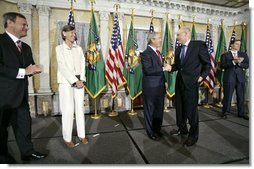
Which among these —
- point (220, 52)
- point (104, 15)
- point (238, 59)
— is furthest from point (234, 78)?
point (104, 15)

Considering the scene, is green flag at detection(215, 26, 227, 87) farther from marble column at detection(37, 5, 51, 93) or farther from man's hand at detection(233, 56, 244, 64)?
marble column at detection(37, 5, 51, 93)

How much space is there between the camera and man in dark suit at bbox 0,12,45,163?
1767mm

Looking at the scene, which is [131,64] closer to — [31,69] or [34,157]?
[31,69]

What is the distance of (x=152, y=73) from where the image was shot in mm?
2453

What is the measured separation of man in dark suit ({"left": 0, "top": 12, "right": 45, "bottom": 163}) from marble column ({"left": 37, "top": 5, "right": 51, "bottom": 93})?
232 centimetres

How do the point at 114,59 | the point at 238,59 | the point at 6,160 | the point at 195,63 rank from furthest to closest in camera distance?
the point at 114,59, the point at 238,59, the point at 195,63, the point at 6,160

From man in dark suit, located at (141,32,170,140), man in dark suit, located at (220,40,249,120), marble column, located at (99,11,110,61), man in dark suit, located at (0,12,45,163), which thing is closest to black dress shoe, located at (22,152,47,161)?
man in dark suit, located at (0,12,45,163)

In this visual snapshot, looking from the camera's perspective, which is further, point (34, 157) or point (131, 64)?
point (131, 64)

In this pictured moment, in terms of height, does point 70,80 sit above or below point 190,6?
below

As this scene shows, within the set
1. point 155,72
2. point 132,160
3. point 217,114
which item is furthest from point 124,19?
point 132,160

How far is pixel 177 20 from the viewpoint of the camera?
5.10 m

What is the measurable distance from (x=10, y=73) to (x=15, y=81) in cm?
12

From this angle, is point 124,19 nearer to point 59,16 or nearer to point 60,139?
point 59,16

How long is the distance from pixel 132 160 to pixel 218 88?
189 inches
